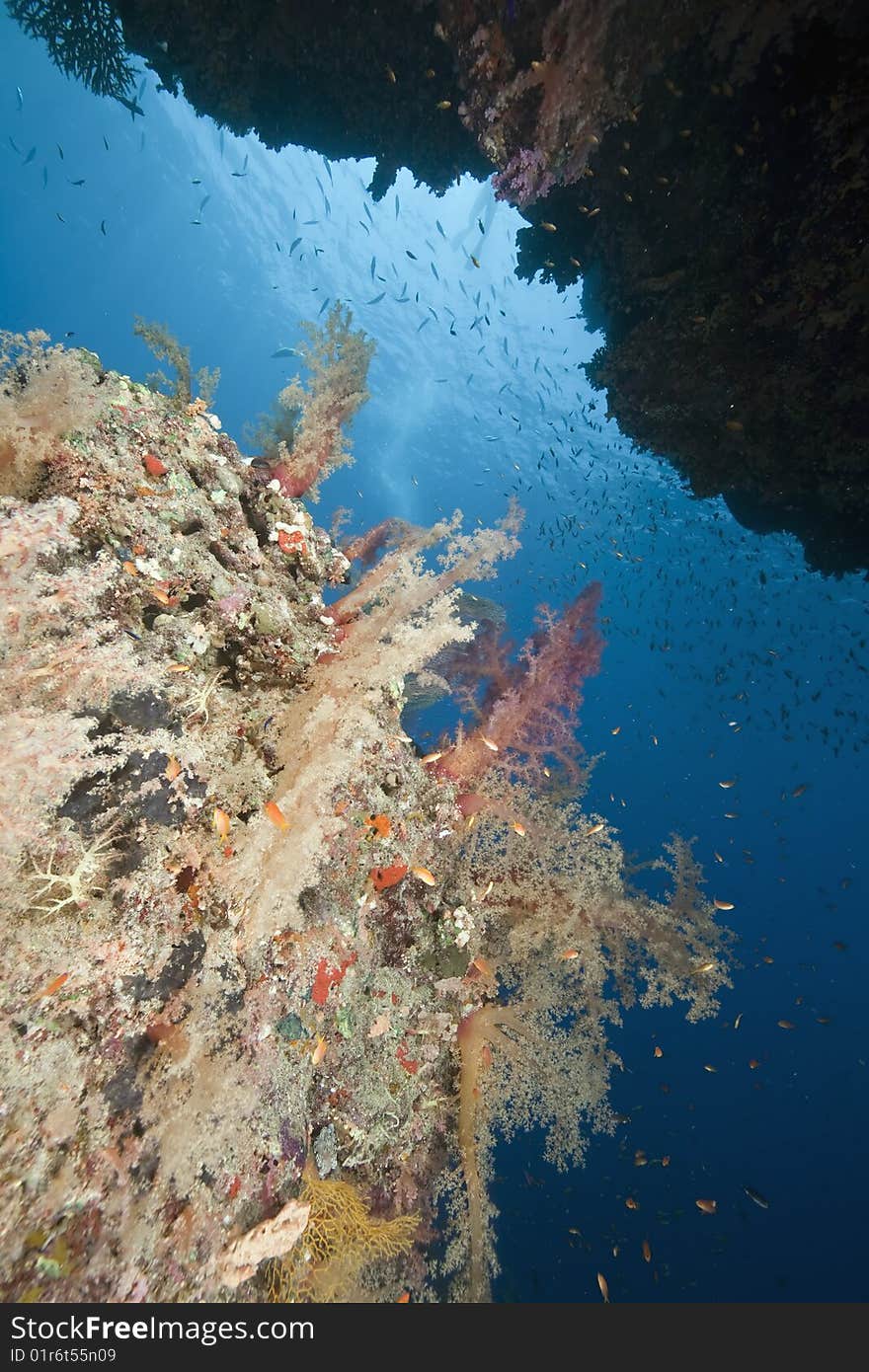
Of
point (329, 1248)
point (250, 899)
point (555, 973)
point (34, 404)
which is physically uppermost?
point (34, 404)

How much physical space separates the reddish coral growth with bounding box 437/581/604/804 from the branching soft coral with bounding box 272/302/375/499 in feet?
10.2

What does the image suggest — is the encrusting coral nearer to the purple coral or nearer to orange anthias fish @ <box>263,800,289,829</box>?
orange anthias fish @ <box>263,800,289,829</box>

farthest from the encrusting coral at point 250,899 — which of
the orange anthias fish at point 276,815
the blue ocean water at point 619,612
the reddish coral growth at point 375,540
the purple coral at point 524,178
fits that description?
the purple coral at point 524,178

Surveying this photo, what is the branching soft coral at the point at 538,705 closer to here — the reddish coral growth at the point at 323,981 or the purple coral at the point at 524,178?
the reddish coral growth at the point at 323,981

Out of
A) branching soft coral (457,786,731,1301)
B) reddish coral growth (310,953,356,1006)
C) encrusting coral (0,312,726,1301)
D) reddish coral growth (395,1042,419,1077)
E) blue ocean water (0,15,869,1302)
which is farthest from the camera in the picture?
blue ocean water (0,15,869,1302)

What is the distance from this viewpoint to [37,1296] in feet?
6.89

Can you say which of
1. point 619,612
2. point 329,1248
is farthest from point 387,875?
point 619,612

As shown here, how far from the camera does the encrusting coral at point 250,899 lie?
7.93 feet

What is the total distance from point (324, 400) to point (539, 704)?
13.2 feet

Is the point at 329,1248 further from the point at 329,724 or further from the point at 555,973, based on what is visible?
the point at 329,724

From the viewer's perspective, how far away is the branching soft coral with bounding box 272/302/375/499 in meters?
5.73

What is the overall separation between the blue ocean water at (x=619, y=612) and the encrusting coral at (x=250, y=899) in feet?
9.07

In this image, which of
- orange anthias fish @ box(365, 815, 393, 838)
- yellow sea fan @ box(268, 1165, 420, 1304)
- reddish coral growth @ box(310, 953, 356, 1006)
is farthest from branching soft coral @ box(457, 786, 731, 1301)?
reddish coral growth @ box(310, 953, 356, 1006)

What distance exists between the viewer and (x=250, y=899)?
116 inches
